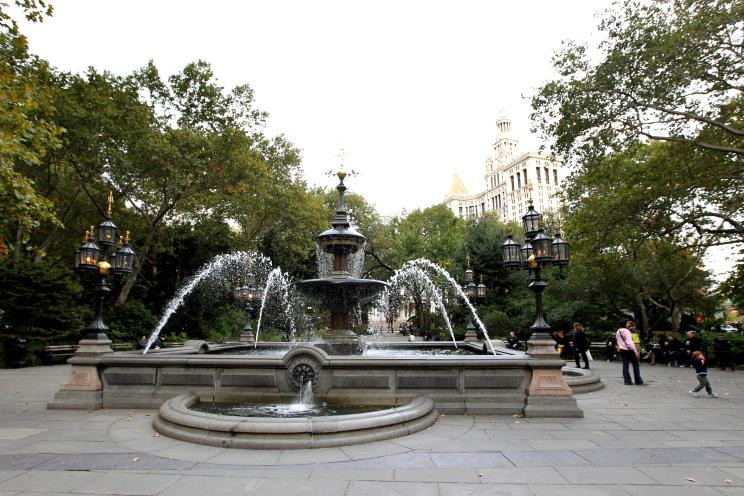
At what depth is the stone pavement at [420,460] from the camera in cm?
499

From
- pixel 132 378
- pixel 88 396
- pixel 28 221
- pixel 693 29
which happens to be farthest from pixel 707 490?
pixel 28 221

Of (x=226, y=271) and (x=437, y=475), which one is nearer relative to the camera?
(x=437, y=475)

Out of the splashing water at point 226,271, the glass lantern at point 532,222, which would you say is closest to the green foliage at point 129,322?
the splashing water at point 226,271

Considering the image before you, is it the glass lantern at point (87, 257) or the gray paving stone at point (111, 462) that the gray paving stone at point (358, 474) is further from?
the glass lantern at point (87, 257)

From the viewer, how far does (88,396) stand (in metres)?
9.28

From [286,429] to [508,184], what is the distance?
106 m

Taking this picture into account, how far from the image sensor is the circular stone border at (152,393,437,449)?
6395mm

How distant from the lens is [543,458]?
6.03 m

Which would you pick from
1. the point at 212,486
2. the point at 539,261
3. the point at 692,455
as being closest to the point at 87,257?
the point at 212,486

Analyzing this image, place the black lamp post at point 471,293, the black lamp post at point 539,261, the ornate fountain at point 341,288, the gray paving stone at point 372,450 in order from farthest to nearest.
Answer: the black lamp post at point 471,293 → the ornate fountain at point 341,288 → the black lamp post at point 539,261 → the gray paving stone at point 372,450

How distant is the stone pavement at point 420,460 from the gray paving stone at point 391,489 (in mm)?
22

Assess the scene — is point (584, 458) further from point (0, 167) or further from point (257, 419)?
point (0, 167)

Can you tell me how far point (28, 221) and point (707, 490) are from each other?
A: 16235mm

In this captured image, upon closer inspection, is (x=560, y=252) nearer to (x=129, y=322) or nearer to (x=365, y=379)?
(x=365, y=379)
